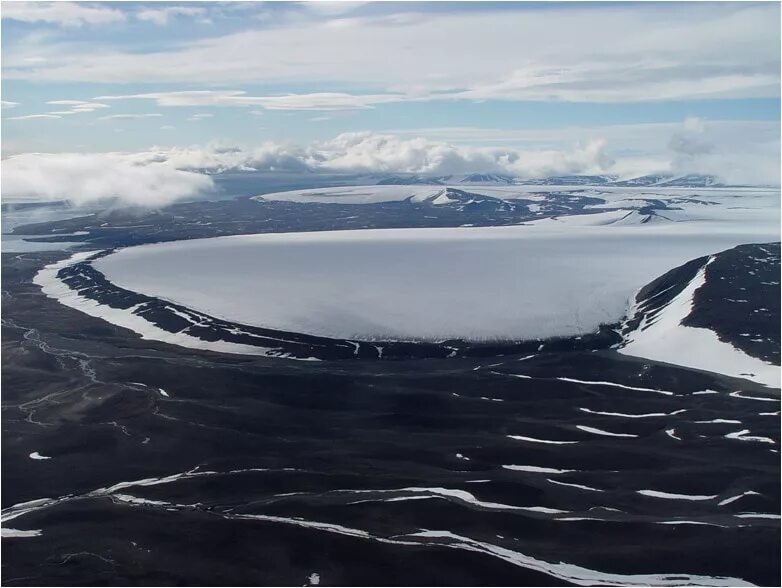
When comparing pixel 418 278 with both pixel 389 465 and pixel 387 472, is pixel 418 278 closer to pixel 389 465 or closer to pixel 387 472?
pixel 389 465

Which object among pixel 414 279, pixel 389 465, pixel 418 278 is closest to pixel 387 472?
pixel 389 465

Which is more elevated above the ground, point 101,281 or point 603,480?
point 101,281

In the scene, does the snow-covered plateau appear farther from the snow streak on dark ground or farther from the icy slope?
the snow streak on dark ground

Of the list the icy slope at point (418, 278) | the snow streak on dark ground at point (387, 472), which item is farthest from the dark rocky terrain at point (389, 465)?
the icy slope at point (418, 278)

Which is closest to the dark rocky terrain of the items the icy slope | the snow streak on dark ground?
the snow streak on dark ground

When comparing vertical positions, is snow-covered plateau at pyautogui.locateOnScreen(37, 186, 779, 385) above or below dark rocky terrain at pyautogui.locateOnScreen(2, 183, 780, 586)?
above

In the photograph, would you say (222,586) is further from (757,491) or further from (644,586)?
(757,491)

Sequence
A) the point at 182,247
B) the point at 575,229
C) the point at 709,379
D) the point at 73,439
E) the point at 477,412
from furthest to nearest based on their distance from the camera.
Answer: the point at 575,229
the point at 182,247
the point at 709,379
the point at 477,412
the point at 73,439

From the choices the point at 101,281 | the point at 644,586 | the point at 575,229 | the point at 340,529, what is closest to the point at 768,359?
the point at 644,586

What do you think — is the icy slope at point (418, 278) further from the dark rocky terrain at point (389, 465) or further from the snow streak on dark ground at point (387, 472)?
the snow streak on dark ground at point (387, 472)
